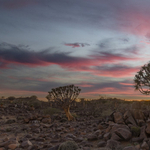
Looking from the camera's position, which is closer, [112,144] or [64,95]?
[112,144]

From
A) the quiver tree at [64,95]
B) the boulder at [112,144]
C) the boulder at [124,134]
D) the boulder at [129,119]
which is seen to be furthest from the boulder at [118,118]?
the quiver tree at [64,95]

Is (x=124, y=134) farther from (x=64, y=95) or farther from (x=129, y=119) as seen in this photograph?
(x=64, y=95)

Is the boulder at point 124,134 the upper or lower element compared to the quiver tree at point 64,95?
lower

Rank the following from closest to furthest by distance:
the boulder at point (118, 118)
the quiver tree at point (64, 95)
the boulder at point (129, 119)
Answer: the boulder at point (129, 119) < the boulder at point (118, 118) < the quiver tree at point (64, 95)

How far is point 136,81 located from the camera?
23.3m

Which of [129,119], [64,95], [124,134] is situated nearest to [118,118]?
[129,119]

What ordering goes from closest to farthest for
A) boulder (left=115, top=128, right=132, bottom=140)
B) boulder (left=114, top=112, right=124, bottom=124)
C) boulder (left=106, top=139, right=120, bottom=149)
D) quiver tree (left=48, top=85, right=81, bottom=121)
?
boulder (left=106, top=139, right=120, bottom=149) < boulder (left=115, top=128, right=132, bottom=140) < boulder (left=114, top=112, right=124, bottom=124) < quiver tree (left=48, top=85, right=81, bottom=121)

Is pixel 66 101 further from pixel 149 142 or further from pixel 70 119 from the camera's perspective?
pixel 149 142

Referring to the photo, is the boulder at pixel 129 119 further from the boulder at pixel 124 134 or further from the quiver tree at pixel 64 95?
the quiver tree at pixel 64 95

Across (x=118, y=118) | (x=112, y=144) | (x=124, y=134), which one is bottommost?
(x=112, y=144)

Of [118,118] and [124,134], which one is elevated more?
[118,118]

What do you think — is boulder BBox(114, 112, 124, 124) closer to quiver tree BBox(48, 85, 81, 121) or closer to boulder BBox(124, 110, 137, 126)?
boulder BBox(124, 110, 137, 126)

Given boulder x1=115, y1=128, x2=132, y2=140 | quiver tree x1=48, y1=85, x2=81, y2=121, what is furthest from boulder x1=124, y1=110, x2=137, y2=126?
quiver tree x1=48, y1=85, x2=81, y2=121

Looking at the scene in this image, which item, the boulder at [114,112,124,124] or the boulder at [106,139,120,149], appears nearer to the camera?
the boulder at [106,139,120,149]
